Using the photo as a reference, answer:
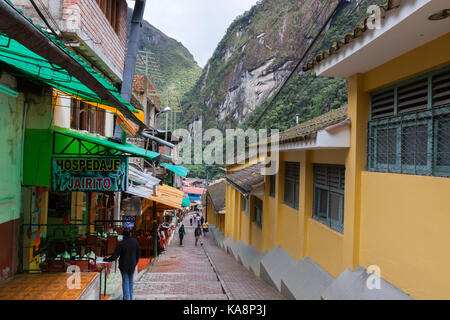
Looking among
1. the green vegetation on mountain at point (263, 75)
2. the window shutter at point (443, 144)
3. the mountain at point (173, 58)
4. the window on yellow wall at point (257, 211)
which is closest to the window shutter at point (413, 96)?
the window shutter at point (443, 144)

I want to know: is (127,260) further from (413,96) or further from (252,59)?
(252,59)

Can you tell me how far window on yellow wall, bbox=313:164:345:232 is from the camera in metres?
6.80

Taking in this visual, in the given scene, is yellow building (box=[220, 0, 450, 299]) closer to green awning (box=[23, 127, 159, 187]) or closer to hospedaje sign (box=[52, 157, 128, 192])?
hospedaje sign (box=[52, 157, 128, 192])

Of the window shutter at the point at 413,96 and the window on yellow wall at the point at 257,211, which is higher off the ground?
the window shutter at the point at 413,96

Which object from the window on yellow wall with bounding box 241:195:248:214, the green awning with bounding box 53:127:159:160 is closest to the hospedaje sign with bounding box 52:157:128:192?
the green awning with bounding box 53:127:159:160

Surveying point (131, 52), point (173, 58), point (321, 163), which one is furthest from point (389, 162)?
point (173, 58)

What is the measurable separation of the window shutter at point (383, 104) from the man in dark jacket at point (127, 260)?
16.2ft

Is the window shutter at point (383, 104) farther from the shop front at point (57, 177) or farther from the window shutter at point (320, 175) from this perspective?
the shop front at point (57, 177)

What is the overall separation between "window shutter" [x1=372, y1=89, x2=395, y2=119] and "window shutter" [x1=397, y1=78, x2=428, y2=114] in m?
0.20

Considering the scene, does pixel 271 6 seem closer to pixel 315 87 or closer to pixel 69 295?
pixel 315 87

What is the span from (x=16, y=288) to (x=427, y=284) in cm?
601

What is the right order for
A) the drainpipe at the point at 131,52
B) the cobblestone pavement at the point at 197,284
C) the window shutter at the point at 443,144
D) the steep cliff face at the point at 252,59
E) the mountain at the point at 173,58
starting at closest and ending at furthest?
the window shutter at the point at 443,144 < the cobblestone pavement at the point at 197,284 < the drainpipe at the point at 131,52 < the steep cliff face at the point at 252,59 < the mountain at the point at 173,58

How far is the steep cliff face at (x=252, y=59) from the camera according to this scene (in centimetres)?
8075

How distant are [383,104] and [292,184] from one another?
4.70 meters
